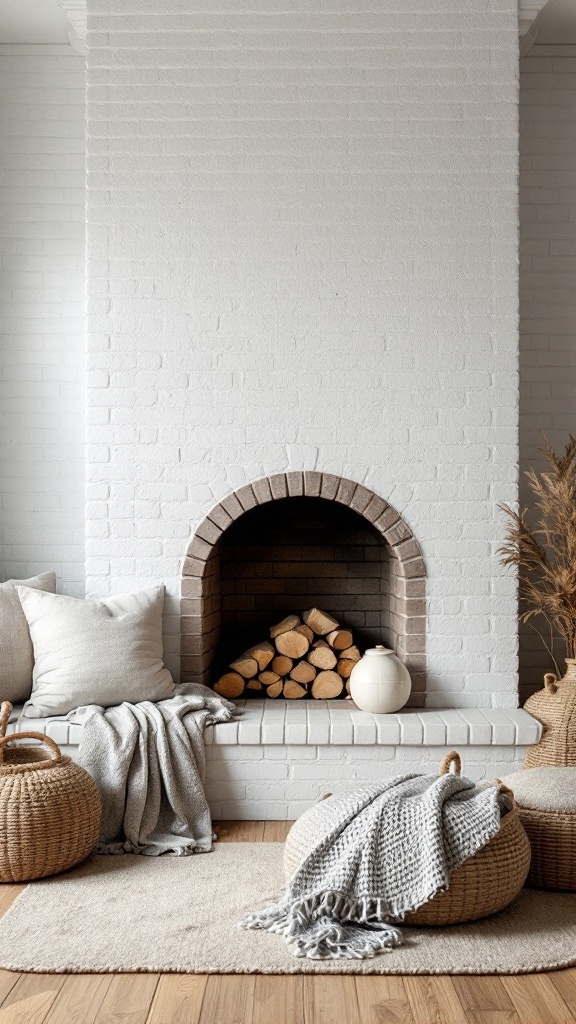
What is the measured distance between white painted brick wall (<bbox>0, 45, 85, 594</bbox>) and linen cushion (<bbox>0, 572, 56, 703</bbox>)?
2.54ft

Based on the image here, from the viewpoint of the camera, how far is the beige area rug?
8.62ft

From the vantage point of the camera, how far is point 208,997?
2.48m

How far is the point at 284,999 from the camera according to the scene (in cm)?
248

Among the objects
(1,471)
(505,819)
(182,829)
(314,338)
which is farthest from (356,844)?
(1,471)

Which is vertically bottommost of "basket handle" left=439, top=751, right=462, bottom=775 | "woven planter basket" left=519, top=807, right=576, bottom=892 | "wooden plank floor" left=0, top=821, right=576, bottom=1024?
"wooden plank floor" left=0, top=821, right=576, bottom=1024

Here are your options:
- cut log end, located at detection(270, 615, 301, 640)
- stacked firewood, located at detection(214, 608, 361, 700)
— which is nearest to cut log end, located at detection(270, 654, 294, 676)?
stacked firewood, located at detection(214, 608, 361, 700)

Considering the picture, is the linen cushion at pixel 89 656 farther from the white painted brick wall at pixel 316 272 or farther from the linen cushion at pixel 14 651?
the white painted brick wall at pixel 316 272

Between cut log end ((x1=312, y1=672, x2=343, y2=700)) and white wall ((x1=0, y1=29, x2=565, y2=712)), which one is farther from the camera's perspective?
white wall ((x1=0, y1=29, x2=565, y2=712))

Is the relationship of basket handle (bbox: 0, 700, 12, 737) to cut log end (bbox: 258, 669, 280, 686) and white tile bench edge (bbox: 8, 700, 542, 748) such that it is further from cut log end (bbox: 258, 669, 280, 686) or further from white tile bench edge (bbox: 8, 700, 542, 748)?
cut log end (bbox: 258, 669, 280, 686)

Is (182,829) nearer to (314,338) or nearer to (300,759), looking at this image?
(300,759)

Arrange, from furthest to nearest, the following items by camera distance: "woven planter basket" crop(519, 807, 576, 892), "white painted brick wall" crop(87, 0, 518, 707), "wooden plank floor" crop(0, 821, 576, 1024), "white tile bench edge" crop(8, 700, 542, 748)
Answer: "white painted brick wall" crop(87, 0, 518, 707) < "white tile bench edge" crop(8, 700, 542, 748) < "woven planter basket" crop(519, 807, 576, 892) < "wooden plank floor" crop(0, 821, 576, 1024)

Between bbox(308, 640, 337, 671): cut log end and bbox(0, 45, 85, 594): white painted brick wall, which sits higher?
bbox(0, 45, 85, 594): white painted brick wall

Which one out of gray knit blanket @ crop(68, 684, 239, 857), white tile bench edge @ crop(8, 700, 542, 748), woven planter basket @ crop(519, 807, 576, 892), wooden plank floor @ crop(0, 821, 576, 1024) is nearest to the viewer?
wooden plank floor @ crop(0, 821, 576, 1024)

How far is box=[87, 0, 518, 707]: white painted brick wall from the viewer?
422 centimetres
